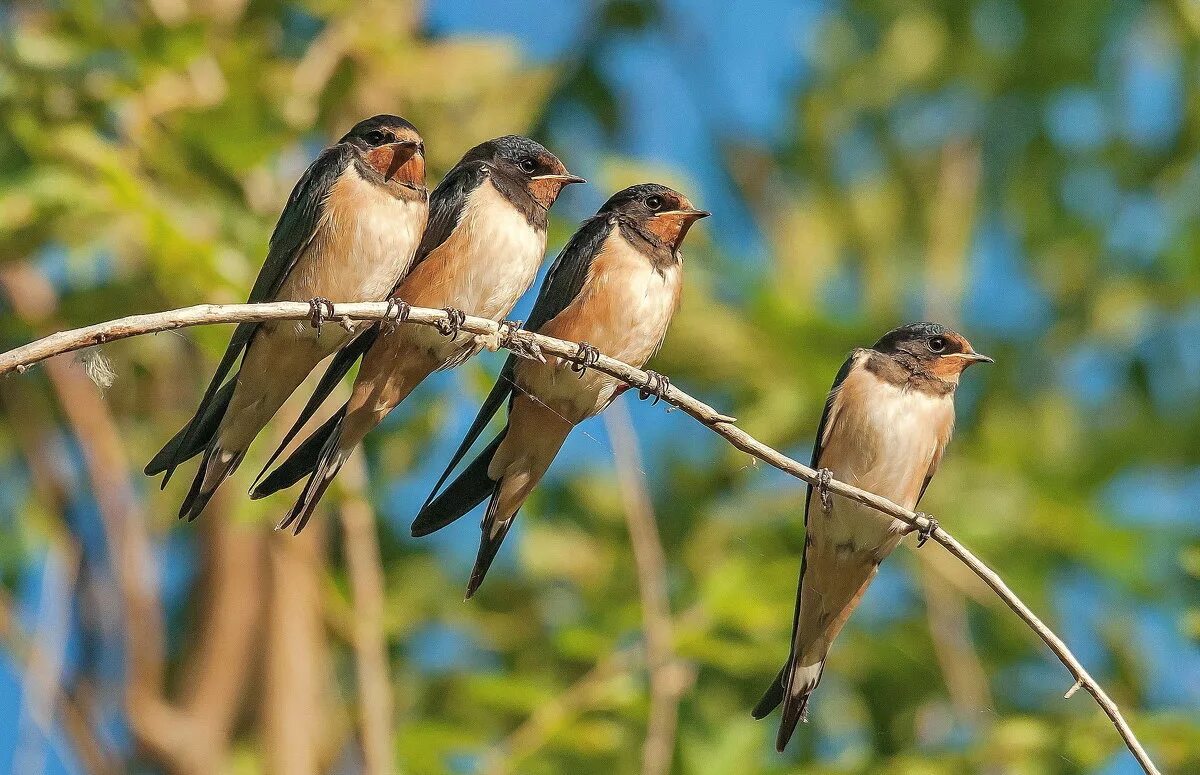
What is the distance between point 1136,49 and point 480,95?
16.0 ft

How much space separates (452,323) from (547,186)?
1.03m

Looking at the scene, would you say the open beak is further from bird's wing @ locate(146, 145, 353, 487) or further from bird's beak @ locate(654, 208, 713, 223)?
bird's beak @ locate(654, 208, 713, 223)

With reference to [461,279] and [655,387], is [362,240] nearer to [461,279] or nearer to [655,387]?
[461,279]

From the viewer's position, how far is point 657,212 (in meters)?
4.81

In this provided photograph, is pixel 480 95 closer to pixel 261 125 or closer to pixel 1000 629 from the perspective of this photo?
pixel 261 125

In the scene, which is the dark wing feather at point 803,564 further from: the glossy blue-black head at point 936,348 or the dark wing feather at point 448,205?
the dark wing feather at point 448,205

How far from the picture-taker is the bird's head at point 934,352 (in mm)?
4797

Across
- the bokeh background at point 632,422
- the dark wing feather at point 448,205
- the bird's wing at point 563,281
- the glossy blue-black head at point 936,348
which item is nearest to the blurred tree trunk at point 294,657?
the bokeh background at point 632,422

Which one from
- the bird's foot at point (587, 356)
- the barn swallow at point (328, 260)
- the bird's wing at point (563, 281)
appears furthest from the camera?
the bird's wing at point (563, 281)

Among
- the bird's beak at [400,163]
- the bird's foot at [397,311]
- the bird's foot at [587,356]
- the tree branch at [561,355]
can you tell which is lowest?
the tree branch at [561,355]

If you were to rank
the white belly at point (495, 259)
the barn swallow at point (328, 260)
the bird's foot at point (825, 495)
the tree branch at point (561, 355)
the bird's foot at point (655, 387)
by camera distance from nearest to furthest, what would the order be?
1. the tree branch at point (561, 355)
2. the bird's foot at point (655, 387)
3. the barn swallow at point (328, 260)
4. the bird's foot at point (825, 495)
5. the white belly at point (495, 259)

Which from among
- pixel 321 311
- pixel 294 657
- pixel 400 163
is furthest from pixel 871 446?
pixel 294 657

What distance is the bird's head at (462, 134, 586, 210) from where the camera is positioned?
445cm

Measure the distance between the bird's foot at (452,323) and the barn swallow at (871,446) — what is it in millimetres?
1419
